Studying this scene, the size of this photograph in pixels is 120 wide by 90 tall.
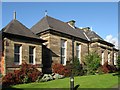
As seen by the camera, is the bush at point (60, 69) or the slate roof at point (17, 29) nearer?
the slate roof at point (17, 29)

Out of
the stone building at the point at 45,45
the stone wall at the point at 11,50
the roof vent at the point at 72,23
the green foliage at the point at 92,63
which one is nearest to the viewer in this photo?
the stone wall at the point at 11,50

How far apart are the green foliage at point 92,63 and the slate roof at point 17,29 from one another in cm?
1102

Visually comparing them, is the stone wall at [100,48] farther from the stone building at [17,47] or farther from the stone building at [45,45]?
the stone building at [17,47]

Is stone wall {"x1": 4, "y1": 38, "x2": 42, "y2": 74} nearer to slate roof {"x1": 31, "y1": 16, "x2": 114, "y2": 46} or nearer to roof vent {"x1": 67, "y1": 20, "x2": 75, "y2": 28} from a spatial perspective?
slate roof {"x1": 31, "y1": 16, "x2": 114, "y2": 46}

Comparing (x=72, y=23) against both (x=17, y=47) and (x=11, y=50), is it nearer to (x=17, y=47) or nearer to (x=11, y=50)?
(x=17, y=47)

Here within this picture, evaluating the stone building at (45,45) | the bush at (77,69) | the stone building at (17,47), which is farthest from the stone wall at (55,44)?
the stone building at (17,47)

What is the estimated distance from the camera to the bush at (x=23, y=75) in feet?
63.2

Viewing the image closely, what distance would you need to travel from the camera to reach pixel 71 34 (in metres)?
30.6

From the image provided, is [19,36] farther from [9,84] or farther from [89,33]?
[89,33]

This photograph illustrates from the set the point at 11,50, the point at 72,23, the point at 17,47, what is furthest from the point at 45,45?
the point at 72,23


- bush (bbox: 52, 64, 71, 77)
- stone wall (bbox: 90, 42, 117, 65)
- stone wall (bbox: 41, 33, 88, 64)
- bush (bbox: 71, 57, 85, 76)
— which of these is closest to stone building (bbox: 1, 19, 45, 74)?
stone wall (bbox: 41, 33, 88, 64)

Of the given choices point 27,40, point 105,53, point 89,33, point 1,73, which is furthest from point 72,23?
point 1,73

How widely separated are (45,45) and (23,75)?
7161 millimetres

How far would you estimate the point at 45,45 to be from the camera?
87.9 feet
